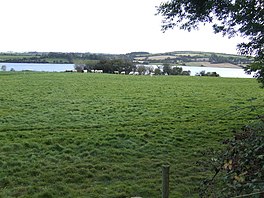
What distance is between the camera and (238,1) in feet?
24.7

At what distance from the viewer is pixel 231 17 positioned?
27.3ft

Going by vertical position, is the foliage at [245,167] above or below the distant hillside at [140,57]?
below

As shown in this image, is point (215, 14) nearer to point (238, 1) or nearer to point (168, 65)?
point (238, 1)

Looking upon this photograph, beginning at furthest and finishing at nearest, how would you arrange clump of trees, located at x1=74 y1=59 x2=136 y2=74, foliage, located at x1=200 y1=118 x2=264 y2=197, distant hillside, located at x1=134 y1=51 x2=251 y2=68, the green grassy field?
1. clump of trees, located at x1=74 y1=59 x2=136 y2=74
2. distant hillside, located at x1=134 y1=51 x2=251 y2=68
3. the green grassy field
4. foliage, located at x1=200 y1=118 x2=264 y2=197

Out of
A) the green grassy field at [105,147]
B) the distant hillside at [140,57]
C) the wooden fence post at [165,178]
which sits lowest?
the green grassy field at [105,147]

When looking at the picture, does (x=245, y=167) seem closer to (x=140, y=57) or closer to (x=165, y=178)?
(x=165, y=178)

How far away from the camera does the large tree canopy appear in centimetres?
759

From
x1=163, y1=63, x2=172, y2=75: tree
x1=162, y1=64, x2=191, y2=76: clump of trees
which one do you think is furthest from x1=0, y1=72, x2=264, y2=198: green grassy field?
x1=163, y1=63, x2=172, y2=75: tree

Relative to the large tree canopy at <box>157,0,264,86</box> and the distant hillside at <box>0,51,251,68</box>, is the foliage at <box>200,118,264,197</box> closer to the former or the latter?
the large tree canopy at <box>157,0,264,86</box>

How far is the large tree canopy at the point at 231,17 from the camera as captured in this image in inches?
299

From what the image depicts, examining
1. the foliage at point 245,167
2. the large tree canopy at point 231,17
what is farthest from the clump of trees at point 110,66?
the foliage at point 245,167

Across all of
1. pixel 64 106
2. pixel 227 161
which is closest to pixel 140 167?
pixel 227 161

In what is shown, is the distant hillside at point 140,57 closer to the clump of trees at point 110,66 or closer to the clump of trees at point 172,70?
the clump of trees at point 172,70

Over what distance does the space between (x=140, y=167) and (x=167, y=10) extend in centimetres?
481
